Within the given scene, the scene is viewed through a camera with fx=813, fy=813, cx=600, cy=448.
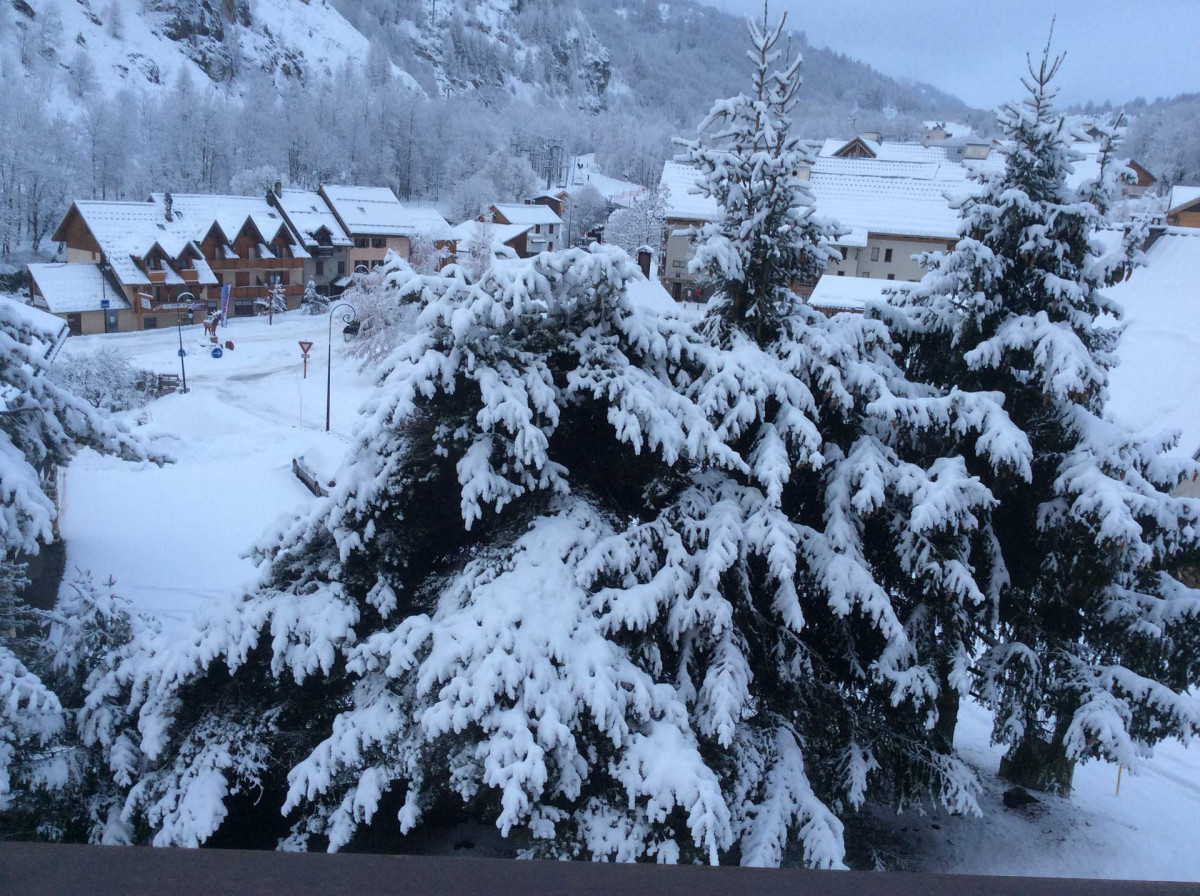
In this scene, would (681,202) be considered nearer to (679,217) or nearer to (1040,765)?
(679,217)

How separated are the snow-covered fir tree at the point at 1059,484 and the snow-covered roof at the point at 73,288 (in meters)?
10.2

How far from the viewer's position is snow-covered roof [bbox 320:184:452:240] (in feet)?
84.8

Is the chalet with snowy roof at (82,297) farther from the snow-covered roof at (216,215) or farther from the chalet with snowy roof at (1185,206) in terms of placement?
the chalet with snowy roof at (1185,206)

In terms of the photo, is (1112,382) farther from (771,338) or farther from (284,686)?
(284,686)

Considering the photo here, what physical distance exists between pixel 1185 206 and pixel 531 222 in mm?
16860

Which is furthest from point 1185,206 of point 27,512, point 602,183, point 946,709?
point 602,183

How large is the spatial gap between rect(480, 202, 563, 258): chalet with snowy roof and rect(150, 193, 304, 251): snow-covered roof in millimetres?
6713

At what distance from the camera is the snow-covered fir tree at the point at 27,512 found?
4.12 metres

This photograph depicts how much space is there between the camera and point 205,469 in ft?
44.0

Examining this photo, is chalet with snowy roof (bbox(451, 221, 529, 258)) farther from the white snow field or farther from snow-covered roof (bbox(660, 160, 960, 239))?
snow-covered roof (bbox(660, 160, 960, 239))

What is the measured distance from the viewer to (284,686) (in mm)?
4746

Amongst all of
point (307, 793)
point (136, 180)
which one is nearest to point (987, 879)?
point (307, 793)

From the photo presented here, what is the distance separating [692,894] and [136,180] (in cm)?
2317

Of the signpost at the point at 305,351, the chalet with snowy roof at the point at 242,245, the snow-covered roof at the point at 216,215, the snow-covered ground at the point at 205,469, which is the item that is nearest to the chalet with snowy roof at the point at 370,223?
the chalet with snowy roof at the point at 242,245
